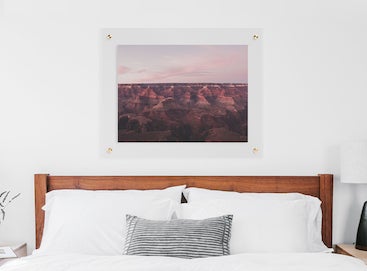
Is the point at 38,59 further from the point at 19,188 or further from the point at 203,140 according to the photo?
the point at 203,140

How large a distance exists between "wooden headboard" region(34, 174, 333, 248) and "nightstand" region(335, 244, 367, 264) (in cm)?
7

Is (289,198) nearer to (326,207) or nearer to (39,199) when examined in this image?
(326,207)

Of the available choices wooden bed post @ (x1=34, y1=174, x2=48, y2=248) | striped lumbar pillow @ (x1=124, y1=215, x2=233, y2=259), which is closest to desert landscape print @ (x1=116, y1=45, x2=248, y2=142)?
wooden bed post @ (x1=34, y1=174, x2=48, y2=248)

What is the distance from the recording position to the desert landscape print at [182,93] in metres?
3.92

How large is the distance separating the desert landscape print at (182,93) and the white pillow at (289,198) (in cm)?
40

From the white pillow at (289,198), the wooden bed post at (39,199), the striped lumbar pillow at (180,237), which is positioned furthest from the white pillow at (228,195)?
the wooden bed post at (39,199)

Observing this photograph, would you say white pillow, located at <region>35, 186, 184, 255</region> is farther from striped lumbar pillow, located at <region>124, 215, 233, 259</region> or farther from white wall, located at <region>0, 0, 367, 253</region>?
white wall, located at <region>0, 0, 367, 253</region>

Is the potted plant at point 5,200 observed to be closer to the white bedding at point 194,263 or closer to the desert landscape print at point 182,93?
the desert landscape print at point 182,93

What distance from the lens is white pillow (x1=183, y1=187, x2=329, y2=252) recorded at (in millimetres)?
3605

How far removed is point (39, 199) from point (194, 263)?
1.40 metres

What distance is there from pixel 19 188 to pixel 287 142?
180cm

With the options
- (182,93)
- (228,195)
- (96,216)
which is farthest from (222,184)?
(96,216)

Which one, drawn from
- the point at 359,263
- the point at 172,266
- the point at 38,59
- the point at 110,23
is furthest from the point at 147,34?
the point at 359,263

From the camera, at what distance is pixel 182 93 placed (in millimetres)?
3934
